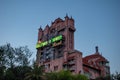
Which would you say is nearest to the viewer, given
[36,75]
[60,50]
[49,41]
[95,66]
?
[36,75]

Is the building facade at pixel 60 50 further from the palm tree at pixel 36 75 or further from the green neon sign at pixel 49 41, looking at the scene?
the palm tree at pixel 36 75

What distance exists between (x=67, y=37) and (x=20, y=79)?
3003cm

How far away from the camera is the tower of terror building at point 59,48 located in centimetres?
6919

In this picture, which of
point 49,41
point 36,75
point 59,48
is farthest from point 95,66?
point 36,75

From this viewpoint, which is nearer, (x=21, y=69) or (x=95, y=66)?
(x=21, y=69)

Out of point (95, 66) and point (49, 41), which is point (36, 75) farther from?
point (49, 41)

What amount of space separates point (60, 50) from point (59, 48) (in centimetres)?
140

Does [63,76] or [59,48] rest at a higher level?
[59,48]

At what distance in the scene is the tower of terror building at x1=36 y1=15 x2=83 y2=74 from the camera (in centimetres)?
6919

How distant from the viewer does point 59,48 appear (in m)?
80.7

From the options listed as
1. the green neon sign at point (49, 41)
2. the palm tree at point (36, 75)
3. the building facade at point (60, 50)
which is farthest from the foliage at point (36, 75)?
the green neon sign at point (49, 41)

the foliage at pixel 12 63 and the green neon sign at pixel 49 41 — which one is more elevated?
the green neon sign at pixel 49 41

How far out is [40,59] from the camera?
87.6 meters

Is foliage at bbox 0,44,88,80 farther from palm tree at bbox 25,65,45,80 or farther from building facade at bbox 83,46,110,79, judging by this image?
building facade at bbox 83,46,110,79
